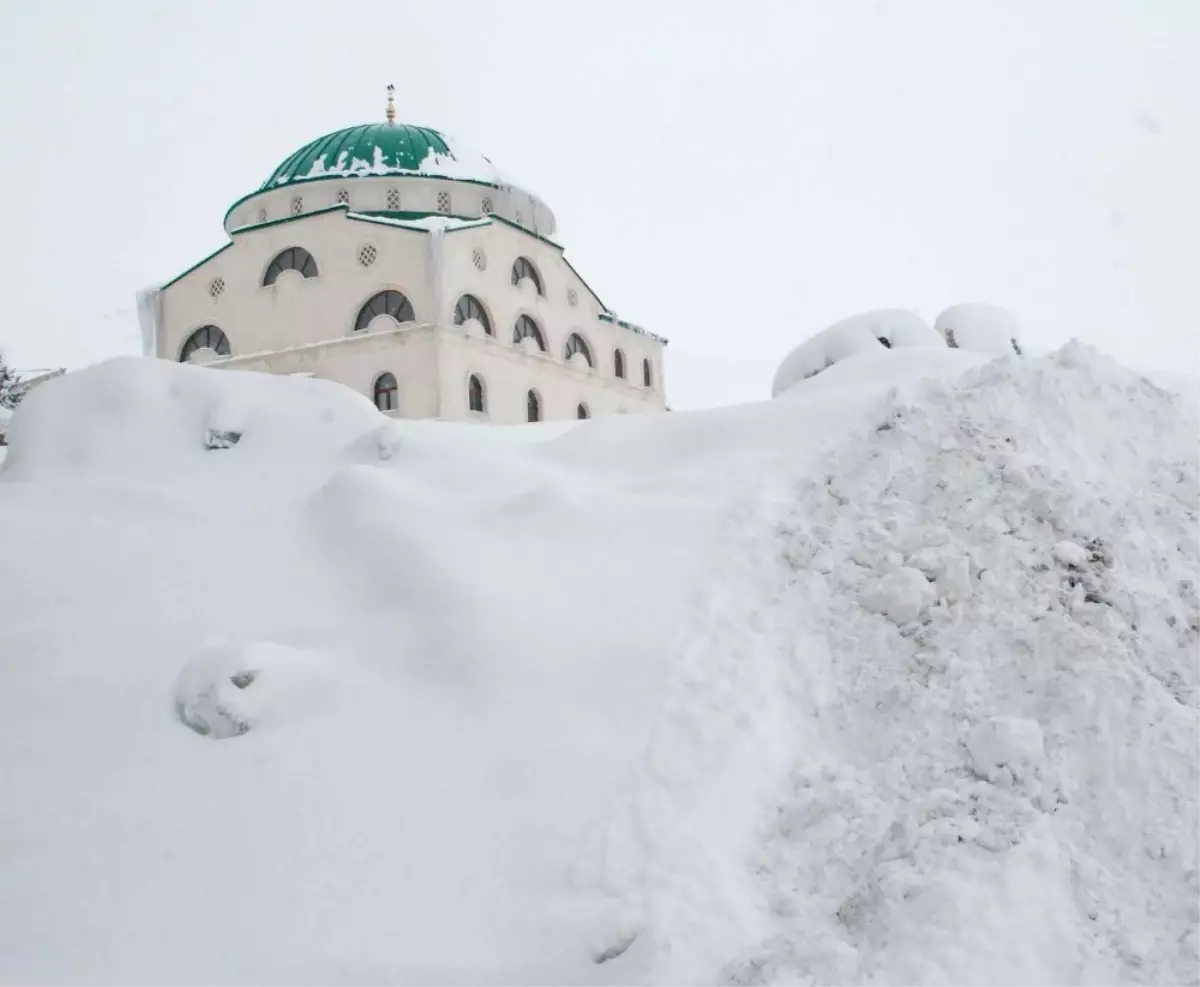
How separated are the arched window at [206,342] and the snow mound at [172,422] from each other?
2115cm

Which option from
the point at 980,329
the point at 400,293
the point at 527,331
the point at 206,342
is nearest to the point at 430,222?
the point at 400,293

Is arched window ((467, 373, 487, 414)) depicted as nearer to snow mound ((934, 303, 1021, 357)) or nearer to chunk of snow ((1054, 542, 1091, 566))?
snow mound ((934, 303, 1021, 357))

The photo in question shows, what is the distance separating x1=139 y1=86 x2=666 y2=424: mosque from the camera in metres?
26.9

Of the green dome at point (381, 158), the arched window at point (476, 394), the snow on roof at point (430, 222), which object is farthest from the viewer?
the green dome at point (381, 158)

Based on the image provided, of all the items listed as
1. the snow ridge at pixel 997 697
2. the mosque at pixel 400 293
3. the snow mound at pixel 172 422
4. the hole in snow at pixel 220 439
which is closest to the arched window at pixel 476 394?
the mosque at pixel 400 293

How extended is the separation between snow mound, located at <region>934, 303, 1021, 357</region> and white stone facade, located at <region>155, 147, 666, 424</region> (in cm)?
1396

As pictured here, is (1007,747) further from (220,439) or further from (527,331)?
(527,331)

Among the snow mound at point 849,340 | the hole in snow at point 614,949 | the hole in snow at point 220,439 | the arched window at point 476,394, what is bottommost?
the hole in snow at point 614,949

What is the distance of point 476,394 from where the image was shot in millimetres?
27438

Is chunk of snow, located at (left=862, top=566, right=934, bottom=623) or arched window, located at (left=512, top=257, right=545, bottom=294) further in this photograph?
arched window, located at (left=512, top=257, right=545, bottom=294)

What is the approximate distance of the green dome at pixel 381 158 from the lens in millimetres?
30781

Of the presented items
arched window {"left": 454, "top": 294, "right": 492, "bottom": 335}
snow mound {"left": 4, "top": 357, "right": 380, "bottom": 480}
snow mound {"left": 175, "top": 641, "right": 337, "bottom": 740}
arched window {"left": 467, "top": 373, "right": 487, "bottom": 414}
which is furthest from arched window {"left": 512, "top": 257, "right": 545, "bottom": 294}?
snow mound {"left": 175, "top": 641, "right": 337, "bottom": 740}

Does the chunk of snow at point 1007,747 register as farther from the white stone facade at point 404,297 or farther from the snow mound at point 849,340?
the white stone facade at point 404,297

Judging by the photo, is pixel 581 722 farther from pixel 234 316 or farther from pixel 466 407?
pixel 234 316
